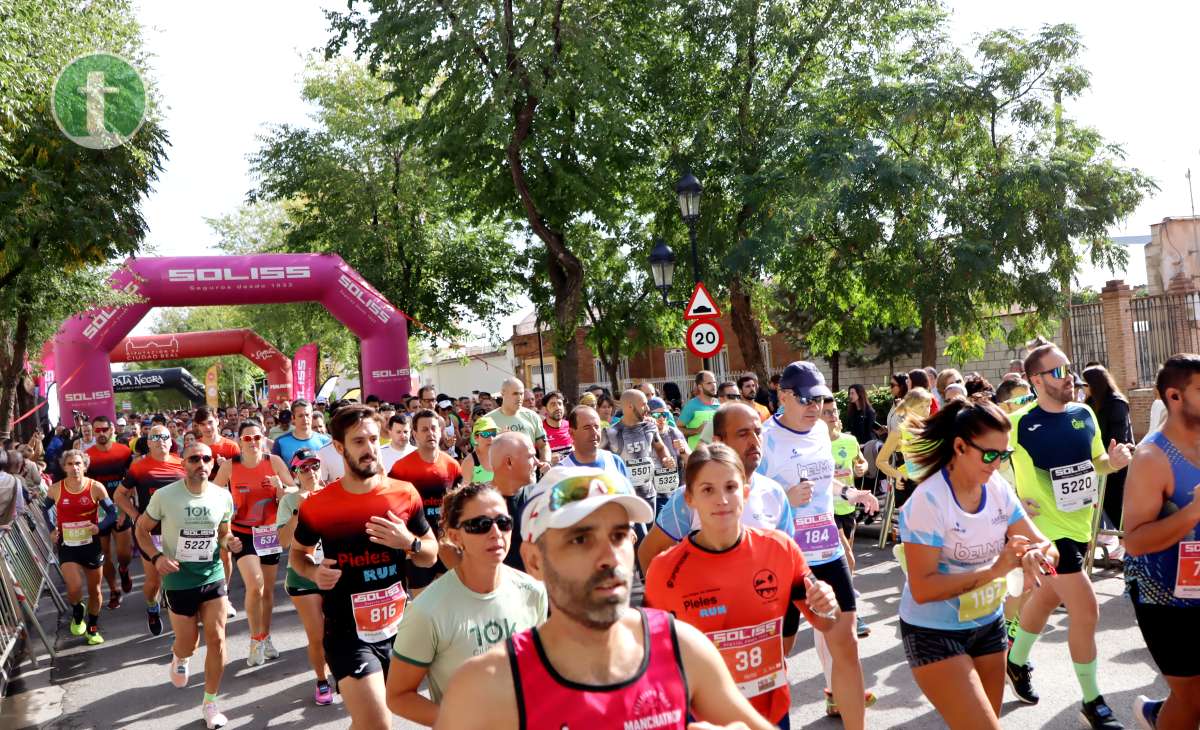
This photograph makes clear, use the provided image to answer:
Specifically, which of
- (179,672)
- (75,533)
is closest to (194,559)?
(179,672)

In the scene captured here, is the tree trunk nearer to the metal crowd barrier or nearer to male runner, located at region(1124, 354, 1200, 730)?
the metal crowd barrier

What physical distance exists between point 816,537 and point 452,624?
2292 millimetres

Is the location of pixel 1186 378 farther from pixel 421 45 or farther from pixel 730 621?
pixel 421 45

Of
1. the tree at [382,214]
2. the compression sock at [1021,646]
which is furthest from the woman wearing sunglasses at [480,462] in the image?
the tree at [382,214]

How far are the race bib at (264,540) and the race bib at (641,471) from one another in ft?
9.86

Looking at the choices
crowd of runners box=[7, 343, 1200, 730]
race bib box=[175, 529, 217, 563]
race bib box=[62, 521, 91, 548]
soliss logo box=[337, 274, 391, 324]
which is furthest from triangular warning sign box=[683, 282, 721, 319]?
soliss logo box=[337, 274, 391, 324]

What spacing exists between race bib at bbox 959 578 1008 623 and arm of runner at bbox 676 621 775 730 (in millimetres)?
1990

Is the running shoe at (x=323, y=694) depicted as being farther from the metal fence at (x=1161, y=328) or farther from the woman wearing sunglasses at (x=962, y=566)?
the metal fence at (x=1161, y=328)

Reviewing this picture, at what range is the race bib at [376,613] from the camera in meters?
4.92

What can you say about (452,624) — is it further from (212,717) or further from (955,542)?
(212,717)

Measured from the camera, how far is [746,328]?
2236cm

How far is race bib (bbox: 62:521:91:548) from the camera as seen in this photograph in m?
10.2

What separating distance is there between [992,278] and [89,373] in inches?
661

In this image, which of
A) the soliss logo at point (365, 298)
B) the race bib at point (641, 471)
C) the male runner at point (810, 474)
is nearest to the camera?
the male runner at point (810, 474)
